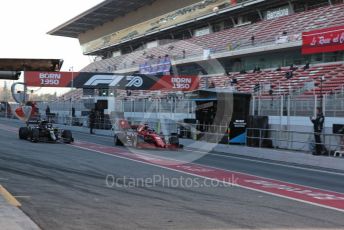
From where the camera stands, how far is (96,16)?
79.3m

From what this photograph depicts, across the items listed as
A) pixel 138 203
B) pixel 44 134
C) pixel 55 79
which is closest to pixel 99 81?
pixel 55 79

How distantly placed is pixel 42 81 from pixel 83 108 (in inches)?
432

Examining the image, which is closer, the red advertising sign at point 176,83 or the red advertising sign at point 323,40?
the red advertising sign at point 323,40

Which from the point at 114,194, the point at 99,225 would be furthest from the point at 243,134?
the point at 99,225

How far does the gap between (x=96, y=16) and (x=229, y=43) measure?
1439 inches

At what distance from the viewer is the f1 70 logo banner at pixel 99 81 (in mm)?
35844

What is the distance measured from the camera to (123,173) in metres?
13.0

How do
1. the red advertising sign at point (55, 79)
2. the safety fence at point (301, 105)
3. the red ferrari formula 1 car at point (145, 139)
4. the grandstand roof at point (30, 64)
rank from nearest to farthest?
the grandstand roof at point (30, 64)
the safety fence at point (301, 105)
the red ferrari formula 1 car at point (145, 139)
the red advertising sign at point (55, 79)

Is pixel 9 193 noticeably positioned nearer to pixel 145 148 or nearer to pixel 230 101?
pixel 145 148

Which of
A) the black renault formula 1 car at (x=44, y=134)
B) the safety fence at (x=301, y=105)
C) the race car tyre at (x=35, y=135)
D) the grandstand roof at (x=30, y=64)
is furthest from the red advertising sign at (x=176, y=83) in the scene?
the grandstand roof at (x=30, y=64)

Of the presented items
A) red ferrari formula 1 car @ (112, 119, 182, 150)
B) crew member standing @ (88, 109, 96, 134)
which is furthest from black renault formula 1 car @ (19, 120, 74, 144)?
crew member standing @ (88, 109, 96, 134)

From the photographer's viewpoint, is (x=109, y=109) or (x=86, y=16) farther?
(x=86, y=16)

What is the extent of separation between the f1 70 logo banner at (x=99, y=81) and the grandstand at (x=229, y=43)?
4.15ft

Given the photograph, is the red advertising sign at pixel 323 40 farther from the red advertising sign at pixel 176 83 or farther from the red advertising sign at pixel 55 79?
the red advertising sign at pixel 55 79
